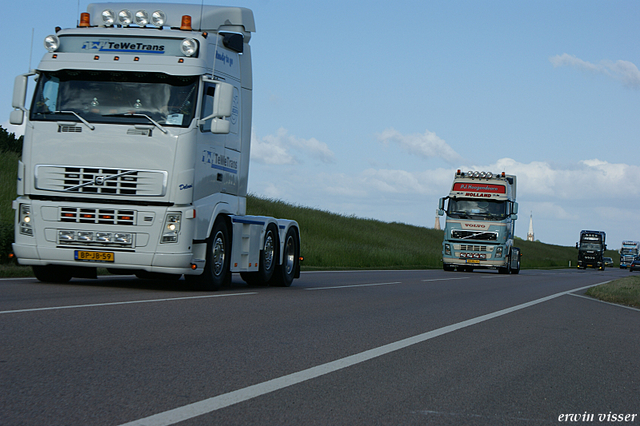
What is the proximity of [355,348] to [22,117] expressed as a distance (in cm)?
709

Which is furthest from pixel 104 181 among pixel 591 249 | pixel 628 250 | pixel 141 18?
pixel 628 250

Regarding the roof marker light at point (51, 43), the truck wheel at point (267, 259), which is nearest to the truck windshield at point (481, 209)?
the truck wheel at point (267, 259)

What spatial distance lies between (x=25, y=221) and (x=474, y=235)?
24.9m

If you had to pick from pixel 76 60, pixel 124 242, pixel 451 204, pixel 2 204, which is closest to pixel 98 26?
pixel 76 60

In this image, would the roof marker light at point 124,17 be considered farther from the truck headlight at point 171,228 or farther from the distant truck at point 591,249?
the distant truck at point 591,249

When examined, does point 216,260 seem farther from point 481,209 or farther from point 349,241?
point 349,241

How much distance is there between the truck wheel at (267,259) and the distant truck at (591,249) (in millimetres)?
63678

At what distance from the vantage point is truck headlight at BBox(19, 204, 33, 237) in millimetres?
11469

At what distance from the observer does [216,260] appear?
12.6 meters

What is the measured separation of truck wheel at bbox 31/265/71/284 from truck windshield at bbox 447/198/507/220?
2322 cm

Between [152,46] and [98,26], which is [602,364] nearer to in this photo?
[152,46]

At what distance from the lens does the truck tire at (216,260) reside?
12.3 m

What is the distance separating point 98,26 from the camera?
12672 millimetres

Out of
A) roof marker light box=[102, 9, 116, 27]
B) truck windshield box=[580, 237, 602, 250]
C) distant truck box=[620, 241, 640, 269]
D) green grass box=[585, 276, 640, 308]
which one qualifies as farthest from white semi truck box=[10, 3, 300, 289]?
distant truck box=[620, 241, 640, 269]
